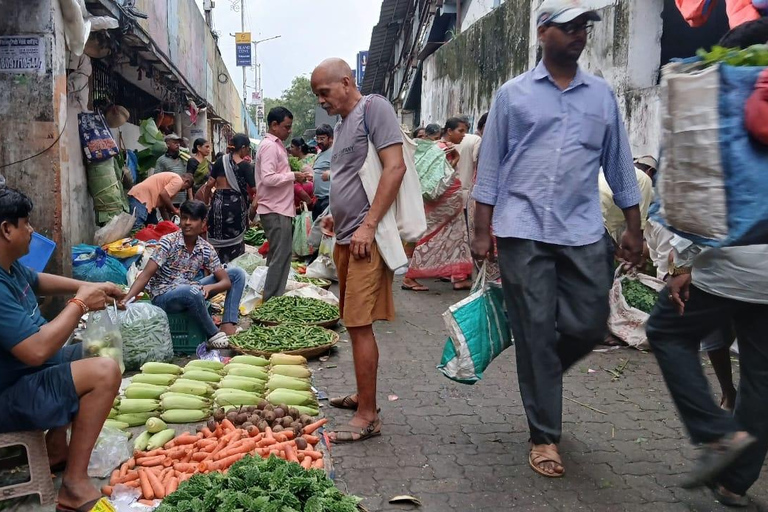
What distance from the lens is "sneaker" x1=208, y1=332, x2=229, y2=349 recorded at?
565 centimetres

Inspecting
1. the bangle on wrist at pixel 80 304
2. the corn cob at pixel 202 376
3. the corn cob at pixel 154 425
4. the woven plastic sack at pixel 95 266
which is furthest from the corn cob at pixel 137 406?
the woven plastic sack at pixel 95 266

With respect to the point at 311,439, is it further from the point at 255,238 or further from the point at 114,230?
the point at 255,238

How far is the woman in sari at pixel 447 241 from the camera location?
27.2 ft

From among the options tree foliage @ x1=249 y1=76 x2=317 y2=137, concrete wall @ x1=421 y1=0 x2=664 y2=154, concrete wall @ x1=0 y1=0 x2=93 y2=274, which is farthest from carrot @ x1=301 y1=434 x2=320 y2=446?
tree foliage @ x1=249 y1=76 x2=317 y2=137

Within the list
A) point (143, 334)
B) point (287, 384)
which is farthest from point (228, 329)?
point (287, 384)

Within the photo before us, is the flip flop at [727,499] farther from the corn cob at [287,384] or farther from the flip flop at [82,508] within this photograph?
the flip flop at [82,508]

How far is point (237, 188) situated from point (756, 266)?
5.87 meters

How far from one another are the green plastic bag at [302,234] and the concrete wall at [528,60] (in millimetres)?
4216

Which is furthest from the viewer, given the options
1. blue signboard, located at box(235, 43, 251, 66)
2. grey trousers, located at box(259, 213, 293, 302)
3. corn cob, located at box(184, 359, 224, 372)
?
blue signboard, located at box(235, 43, 251, 66)

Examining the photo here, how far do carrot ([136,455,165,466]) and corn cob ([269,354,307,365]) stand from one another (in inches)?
62.7

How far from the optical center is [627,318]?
19.7 feet

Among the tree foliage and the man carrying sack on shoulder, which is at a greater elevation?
the tree foliage

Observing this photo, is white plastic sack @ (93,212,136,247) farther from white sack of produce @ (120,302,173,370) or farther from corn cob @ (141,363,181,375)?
corn cob @ (141,363,181,375)

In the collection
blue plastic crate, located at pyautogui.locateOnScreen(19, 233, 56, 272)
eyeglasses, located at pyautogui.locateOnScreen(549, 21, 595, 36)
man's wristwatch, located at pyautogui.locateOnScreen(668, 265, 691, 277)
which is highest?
eyeglasses, located at pyautogui.locateOnScreen(549, 21, 595, 36)
